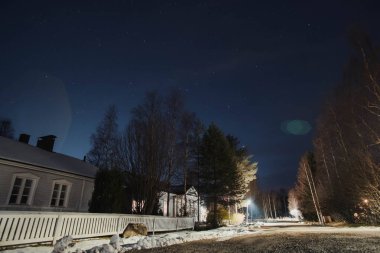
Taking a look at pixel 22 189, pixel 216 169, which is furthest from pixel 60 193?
pixel 216 169

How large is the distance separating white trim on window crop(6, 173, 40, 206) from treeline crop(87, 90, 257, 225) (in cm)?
443

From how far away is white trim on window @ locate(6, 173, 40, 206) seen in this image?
47.0 feet

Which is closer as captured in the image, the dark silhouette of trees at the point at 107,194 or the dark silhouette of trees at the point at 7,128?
the dark silhouette of trees at the point at 107,194

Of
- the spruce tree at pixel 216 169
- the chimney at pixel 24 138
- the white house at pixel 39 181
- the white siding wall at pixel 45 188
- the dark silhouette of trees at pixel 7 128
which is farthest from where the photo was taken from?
the dark silhouette of trees at pixel 7 128

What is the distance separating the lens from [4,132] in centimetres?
4134

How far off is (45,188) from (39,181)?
0.66 m

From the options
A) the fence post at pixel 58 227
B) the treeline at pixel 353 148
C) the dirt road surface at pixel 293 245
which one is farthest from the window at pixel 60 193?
the treeline at pixel 353 148

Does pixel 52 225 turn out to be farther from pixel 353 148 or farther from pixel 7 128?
pixel 7 128

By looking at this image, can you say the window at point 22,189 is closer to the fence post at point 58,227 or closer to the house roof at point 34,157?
the house roof at point 34,157

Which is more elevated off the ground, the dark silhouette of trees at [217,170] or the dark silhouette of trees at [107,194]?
the dark silhouette of trees at [217,170]

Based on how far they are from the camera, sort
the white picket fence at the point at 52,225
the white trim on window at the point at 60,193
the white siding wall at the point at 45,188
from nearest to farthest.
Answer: the white picket fence at the point at 52,225 < the white siding wall at the point at 45,188 < the white trim on window at the point at 60,193

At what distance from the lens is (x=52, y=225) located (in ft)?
29.2

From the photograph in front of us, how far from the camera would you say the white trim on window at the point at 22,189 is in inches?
564

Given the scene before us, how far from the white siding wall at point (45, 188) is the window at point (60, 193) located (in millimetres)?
231
